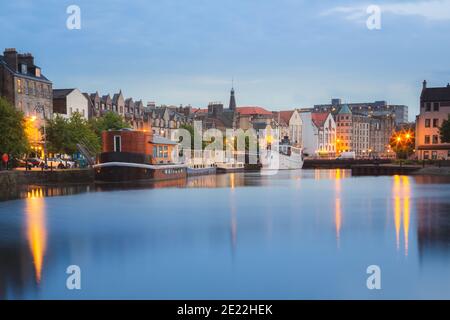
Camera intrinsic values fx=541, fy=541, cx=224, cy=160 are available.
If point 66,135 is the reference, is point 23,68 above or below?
above

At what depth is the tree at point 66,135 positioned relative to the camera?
73.7 meters

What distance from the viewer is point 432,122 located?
4171 inches

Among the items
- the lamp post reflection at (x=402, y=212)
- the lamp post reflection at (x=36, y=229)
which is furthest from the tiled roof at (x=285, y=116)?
the lamp post reflection at (x=36, y=229)

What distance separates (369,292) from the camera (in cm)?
1725

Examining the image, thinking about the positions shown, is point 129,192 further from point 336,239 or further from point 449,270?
point 449,270

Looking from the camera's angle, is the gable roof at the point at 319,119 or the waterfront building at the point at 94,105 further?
the gable roof at the point at 319,119

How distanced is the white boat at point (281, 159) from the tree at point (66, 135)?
200ft

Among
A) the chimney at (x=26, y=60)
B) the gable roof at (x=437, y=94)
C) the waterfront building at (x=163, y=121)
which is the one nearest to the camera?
the chimney at (x=26, y=60)

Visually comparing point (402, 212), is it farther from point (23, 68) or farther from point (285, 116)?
point (285, 116)

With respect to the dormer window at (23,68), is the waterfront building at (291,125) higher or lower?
lower

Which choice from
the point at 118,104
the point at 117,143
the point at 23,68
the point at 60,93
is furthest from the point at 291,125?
the point at 117,143

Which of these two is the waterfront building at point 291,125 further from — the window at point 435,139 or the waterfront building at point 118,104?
the waterfront building at point 118,104

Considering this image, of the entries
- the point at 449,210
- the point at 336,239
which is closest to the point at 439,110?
the point at 449,210

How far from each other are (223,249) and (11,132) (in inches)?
1586
